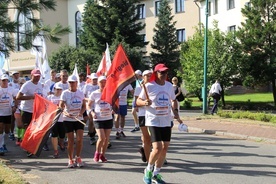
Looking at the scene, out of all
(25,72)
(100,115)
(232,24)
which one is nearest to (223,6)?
(232,24)

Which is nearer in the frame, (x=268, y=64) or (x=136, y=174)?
(x=136, y=174)

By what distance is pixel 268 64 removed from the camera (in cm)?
2748

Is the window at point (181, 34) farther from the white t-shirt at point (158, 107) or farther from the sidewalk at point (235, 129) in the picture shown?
the white t-shirt at point (158, 107)

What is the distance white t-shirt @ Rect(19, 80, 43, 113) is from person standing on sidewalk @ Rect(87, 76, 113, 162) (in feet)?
5.24

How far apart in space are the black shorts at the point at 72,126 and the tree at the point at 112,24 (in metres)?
28.9

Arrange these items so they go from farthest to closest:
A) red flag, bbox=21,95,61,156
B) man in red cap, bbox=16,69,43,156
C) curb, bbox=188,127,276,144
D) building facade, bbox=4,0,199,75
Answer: building facade, bbox=4,0,199,75
curb, bbox=188,127,276,144
man in red cap, bbox=16,69,43,156
red flag, bbox=21,95,61,156

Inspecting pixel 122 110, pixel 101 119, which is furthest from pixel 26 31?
pixel 122 110

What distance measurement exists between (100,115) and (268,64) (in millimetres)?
20572

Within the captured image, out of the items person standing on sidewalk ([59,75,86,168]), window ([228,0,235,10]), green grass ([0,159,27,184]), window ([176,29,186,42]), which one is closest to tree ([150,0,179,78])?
window ([176,29,186,42])

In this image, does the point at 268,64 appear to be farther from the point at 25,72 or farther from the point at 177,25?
the point at 25,72

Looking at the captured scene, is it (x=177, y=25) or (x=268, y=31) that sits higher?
(x=177, y=25)

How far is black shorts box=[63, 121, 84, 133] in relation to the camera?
28.3 feet

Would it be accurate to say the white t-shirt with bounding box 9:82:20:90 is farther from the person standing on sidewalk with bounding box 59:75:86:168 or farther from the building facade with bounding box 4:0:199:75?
the building facade with bounding box 4:0:199:75

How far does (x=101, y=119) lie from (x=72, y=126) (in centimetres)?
81
